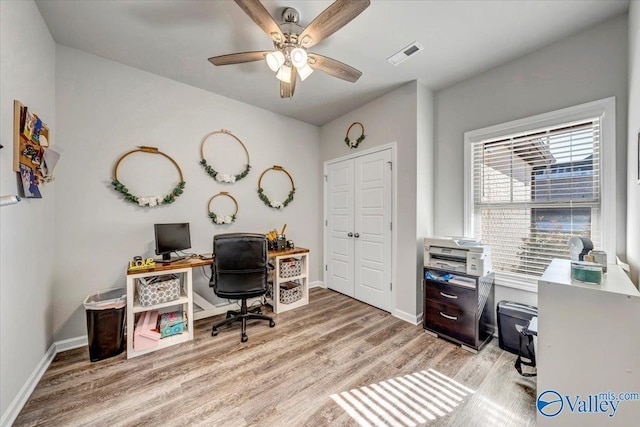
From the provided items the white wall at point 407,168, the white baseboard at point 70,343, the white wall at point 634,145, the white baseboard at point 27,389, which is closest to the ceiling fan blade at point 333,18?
the white wall at point 407,168

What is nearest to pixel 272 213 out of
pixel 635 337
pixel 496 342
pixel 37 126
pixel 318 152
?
pixel 318 152

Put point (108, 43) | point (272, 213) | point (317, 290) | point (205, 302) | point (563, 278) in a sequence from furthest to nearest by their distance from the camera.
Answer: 1. point (317, 290)
2. point (272, 213)
3. point (205, 302)
4. point (108, 43)
5. point (563, 278)

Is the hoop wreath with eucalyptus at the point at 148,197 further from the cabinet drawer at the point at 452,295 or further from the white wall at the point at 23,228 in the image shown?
the cabinet drawer at the point at 452,295

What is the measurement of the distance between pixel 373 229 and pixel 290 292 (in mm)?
1415

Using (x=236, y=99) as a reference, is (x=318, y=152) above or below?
below

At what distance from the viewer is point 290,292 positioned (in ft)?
10.5

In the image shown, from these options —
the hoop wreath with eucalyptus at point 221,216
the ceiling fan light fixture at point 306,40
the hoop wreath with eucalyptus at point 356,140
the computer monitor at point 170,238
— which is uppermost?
the ceiling fan light fixture at point 306,40

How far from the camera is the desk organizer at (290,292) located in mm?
3174

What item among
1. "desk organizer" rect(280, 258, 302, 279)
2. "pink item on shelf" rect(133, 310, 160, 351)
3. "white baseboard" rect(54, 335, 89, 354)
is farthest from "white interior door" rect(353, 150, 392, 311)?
"white baseboard" rect(54, 335, 89, 354)

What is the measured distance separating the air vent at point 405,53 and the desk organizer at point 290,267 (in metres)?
2.62

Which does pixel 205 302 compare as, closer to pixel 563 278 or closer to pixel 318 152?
pixel 318 152

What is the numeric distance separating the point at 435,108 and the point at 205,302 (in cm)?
376

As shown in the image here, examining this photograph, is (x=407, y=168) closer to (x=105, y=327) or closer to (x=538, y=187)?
(x=538, y=187)

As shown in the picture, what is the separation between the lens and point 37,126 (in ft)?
5.79
